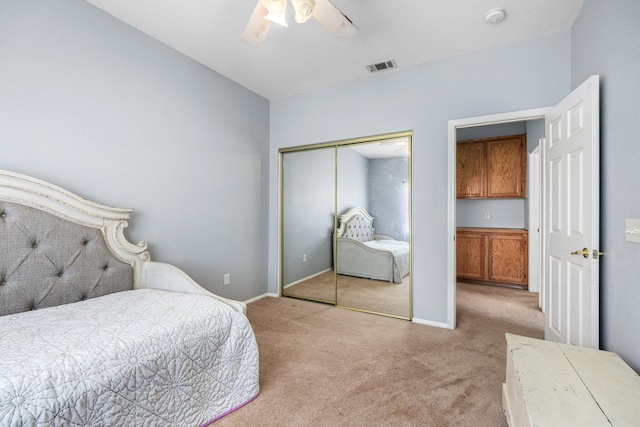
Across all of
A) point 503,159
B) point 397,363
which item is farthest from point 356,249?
point 503,159

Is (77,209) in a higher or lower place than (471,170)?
lower

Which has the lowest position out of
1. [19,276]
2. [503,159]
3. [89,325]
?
[89,325]

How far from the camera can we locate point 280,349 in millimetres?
2301

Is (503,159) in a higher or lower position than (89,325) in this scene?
higher

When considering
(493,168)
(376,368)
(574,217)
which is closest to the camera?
(574,217)

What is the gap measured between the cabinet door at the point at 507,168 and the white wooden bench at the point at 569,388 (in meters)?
3.37

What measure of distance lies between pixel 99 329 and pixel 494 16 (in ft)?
10.5

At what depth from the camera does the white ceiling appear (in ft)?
6.83

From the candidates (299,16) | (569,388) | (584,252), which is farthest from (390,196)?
(569,388)

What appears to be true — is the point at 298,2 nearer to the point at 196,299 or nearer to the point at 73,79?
the point at 73,79

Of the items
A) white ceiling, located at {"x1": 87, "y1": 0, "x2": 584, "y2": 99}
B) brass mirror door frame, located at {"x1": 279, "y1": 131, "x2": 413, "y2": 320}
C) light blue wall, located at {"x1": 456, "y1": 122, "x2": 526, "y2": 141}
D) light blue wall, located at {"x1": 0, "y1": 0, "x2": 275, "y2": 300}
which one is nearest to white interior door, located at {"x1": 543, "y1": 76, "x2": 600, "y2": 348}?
white ceiling, located at {"x1": 87, "y1": 0, "x2": 584, "y2": 99}

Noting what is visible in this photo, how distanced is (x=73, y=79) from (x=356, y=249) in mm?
2912

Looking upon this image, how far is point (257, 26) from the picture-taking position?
1.74 m

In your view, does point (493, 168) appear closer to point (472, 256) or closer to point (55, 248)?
point (472, 256)
